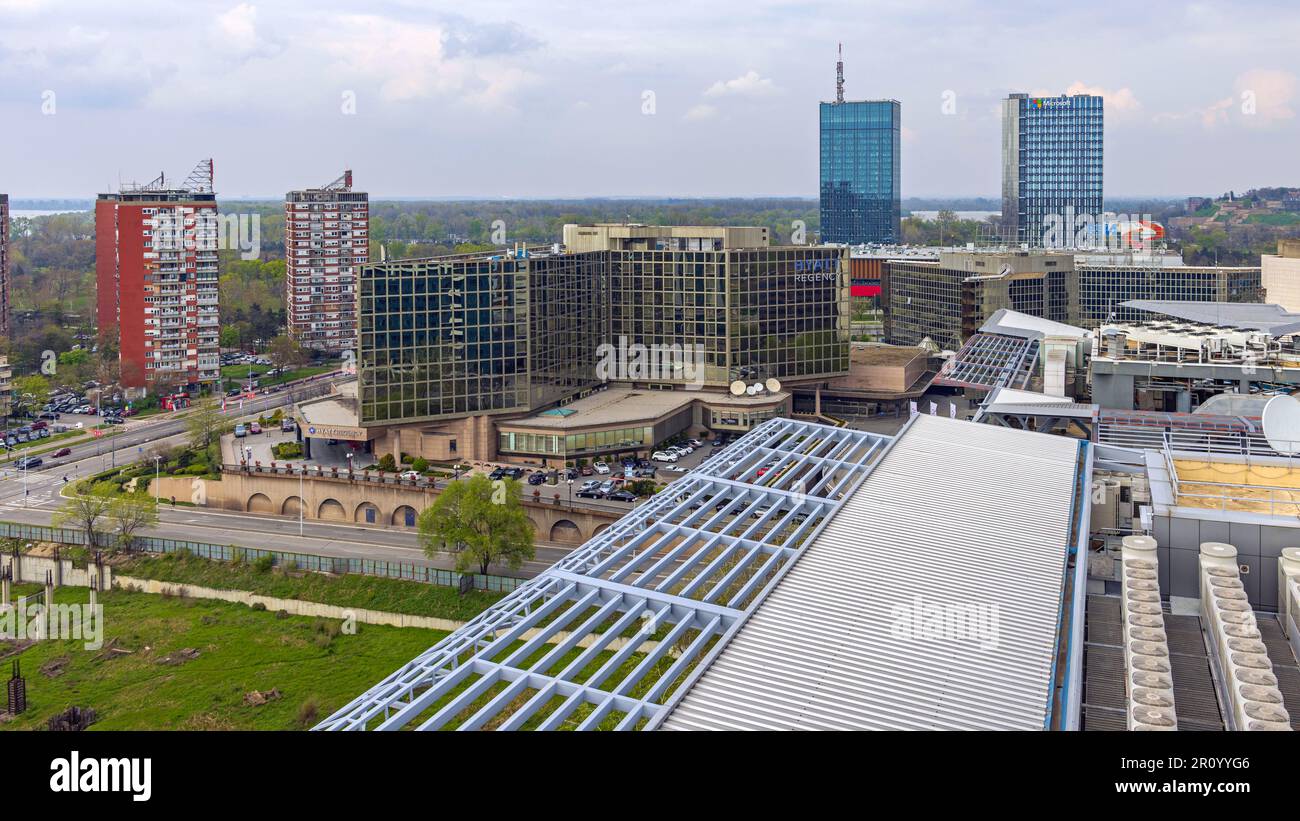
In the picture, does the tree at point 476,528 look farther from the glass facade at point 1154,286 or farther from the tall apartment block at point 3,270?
the tall apartment block at point 3,270

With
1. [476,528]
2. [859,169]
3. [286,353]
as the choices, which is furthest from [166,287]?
[859,169]

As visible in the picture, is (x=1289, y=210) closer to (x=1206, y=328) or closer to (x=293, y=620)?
(x=1206, y=328)

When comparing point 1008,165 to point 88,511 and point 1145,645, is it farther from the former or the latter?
point 1145,645
